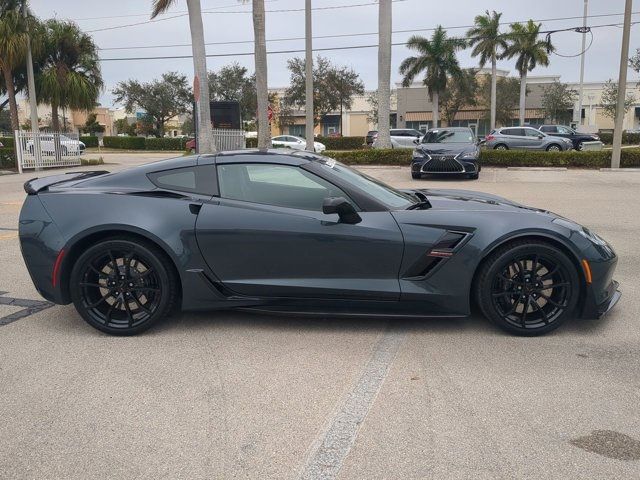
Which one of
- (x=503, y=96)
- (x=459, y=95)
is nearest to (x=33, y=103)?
(x=459, y=95)

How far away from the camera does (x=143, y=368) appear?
12.5ft

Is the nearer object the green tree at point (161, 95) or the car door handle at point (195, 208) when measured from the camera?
the car door handle at point (195, 208)

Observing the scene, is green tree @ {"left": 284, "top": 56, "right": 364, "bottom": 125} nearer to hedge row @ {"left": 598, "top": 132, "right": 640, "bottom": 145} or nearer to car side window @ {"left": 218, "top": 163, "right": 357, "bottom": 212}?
hedge row @ {"left": 598, "top": 132, "right": 640, "bottom": 145}

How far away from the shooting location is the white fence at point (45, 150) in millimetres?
23672

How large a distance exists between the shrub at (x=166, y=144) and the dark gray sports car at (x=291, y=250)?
4658 centimetres

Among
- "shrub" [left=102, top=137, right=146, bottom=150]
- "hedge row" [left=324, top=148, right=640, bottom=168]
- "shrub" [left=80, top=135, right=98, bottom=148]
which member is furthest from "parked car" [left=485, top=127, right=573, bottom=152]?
"shrub" [left=80, top=135, right=98, bottom=148]

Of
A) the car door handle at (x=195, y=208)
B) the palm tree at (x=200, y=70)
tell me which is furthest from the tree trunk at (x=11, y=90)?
the car door handle at (x=195, y=208)

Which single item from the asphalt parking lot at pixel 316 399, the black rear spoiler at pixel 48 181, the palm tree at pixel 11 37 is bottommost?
the asphalt parking lot at pixel 316 399

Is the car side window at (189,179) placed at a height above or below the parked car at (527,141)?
above

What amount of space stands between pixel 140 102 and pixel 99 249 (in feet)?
214

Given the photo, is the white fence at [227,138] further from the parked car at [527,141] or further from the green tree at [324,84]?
the green tree at [324,84]

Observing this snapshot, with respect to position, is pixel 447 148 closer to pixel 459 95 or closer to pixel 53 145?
pixel 53 145

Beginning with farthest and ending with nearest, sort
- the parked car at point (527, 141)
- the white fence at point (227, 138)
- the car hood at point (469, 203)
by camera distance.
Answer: the parked car at point (527, 141), the white fence at point (227, 138), the car hood at point (469, 203)

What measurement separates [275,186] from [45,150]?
935 inches
